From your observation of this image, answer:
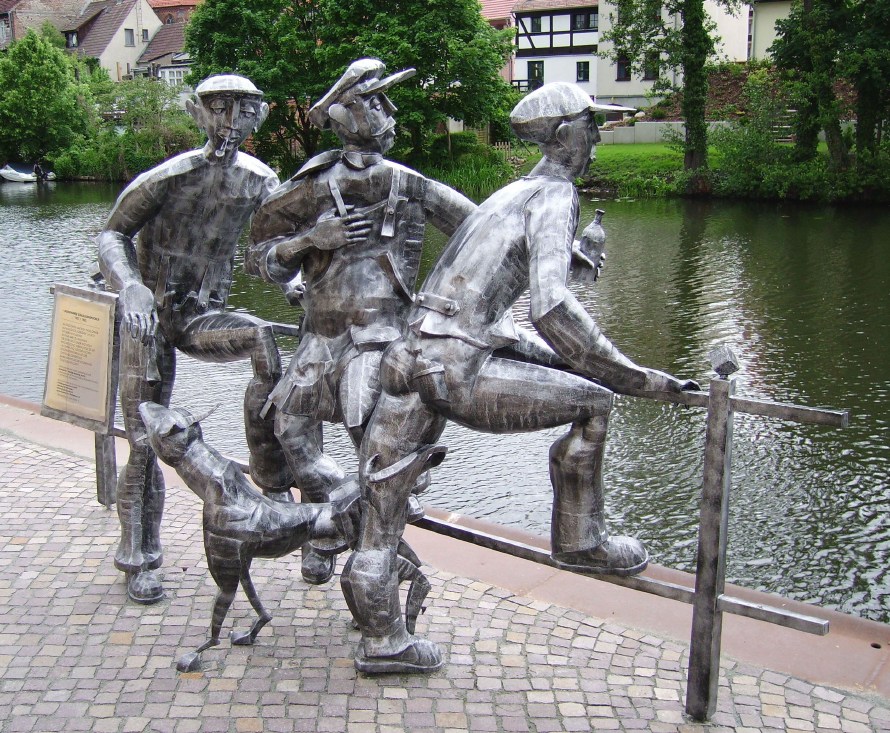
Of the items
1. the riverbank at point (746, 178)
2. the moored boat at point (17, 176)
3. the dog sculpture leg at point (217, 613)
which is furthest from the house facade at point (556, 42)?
the dog sculpture leg at point (217, 613)

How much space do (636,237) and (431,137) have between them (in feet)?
46.9

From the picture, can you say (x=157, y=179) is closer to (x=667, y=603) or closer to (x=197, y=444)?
(x=197, y=444)

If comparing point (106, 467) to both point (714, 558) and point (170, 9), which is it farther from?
point (170, 9)

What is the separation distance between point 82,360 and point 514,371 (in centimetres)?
321

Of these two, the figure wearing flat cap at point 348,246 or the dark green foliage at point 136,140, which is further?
the dark green foliage at point 136,140

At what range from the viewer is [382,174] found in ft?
15.1

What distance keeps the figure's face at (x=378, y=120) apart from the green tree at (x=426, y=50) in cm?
2711

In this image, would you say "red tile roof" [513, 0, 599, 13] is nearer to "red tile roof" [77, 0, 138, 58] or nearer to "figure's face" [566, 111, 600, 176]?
"red tile roof" [77, 0, 138, 58]

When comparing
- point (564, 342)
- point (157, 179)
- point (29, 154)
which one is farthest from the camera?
point (29, 154)

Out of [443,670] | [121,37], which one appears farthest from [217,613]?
[121,37]

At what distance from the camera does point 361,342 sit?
181 inches

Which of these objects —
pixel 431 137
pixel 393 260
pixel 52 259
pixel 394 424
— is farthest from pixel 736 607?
pixel 431 137

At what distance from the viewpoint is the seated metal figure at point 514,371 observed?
3986 millimetres

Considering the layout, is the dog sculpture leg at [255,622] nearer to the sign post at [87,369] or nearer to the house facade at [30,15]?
the sign post at [87,369]
